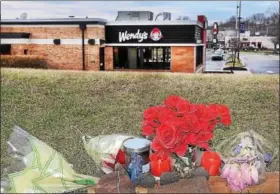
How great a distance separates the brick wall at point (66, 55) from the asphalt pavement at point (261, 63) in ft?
11.9

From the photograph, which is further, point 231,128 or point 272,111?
point 272,111

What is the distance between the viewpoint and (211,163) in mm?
1159

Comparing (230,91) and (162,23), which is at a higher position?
(162,23)

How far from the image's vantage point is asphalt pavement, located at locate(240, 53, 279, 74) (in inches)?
206

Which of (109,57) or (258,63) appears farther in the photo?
(109,57)

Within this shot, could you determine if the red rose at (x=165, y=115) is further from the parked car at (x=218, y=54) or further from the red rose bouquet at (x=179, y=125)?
the parked car at (x=218, y=54)

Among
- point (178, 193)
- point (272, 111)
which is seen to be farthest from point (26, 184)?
point (272, 111)

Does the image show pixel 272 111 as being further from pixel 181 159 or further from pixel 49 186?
pixel 49 186

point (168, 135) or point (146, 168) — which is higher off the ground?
point (168, 135)

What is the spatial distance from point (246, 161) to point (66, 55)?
295 inches

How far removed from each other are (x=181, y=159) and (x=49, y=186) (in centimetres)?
40

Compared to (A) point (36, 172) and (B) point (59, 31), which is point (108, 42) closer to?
(B) point (59, 31)

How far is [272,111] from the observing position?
438cm

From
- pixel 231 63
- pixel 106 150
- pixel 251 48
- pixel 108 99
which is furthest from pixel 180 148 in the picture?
pixel 231 63
